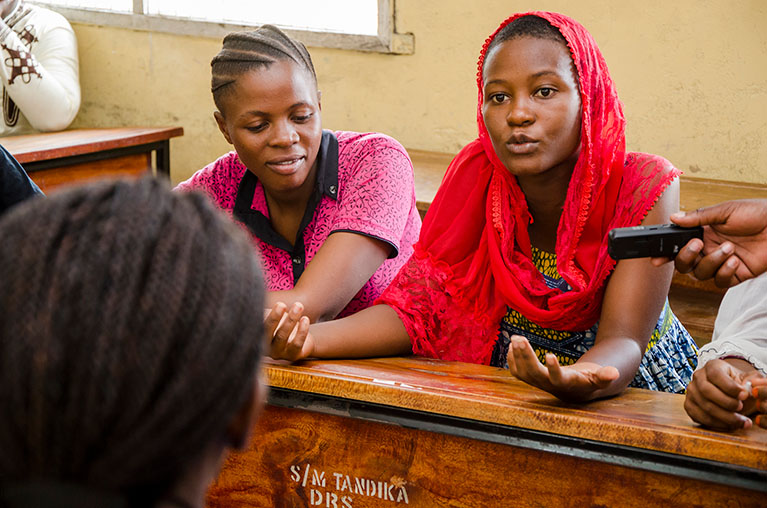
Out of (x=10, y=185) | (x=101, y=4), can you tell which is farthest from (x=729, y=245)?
(x=101, y=4)

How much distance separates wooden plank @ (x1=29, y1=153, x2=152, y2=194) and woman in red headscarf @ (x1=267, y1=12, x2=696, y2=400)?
1.69 meters

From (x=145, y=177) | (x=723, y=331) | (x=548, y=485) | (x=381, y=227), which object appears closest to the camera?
(x=145, y=177)

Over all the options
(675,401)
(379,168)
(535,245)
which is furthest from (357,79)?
(675,401)

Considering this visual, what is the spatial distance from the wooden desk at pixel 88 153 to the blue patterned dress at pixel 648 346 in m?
2.12

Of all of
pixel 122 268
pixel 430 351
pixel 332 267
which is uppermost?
pixel 122 268

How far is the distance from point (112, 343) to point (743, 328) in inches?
62.8

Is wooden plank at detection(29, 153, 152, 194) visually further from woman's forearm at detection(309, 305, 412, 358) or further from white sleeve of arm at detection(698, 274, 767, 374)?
white sleeve of arm at detection(698, 274, 767, 374)

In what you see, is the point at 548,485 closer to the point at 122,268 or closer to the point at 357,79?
the point at 122,268

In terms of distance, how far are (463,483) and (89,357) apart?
2.89 feet

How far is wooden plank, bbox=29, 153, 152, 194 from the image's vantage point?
3.40 m

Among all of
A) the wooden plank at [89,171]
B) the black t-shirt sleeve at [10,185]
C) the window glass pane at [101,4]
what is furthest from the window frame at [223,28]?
the black t-shirt sleeve at [10,185]

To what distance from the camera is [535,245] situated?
1.95 meters

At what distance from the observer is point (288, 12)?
4559 millimetres

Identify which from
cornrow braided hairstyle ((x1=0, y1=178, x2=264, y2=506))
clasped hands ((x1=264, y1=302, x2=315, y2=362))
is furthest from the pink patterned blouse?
cornrow braided hairstyle ((x1=0, y1=178, x2=264, y2=506))
